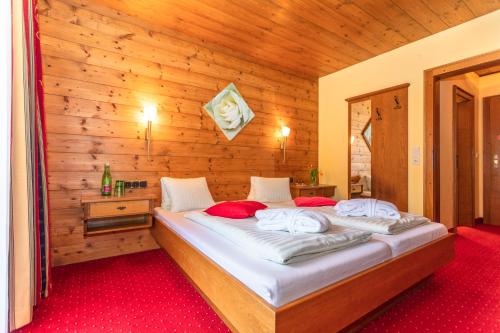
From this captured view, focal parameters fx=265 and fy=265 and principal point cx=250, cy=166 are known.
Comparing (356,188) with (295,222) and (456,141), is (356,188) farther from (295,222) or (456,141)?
(295,222)

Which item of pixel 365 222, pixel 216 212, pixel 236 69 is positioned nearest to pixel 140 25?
pixel 236 69

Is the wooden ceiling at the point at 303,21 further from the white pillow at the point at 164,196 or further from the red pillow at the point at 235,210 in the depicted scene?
the red pillow at the point at 235,210

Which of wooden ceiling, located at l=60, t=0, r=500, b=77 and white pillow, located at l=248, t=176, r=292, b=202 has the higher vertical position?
wooden ceiling, located at l=60, t=0, r=500, b=77

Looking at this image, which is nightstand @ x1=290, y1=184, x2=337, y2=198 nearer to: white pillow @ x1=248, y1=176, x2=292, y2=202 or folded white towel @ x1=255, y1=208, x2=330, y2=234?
white pillow @ x1=248, y1=176, x2=292, y2=202

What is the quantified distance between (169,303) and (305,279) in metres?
1.11

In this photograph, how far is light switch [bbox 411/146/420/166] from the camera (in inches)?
130

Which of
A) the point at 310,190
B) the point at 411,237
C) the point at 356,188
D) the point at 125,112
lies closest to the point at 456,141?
the point at 356,188

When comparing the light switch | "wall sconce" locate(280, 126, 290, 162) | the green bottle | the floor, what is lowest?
the floor

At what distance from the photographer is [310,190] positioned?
392 cm

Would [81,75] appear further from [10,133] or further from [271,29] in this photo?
[271,29]

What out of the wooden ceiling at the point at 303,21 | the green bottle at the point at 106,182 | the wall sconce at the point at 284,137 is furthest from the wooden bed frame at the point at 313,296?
the wall sconce at the point at 284,137

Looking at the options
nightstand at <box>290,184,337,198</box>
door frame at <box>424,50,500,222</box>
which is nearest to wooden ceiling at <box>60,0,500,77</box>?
door frame at <box>424,50,500,222</box>

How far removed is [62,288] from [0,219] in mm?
880

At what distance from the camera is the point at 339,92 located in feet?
14.0
